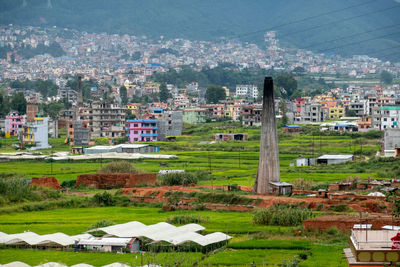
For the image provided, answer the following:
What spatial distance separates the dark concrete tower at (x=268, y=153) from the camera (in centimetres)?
3981

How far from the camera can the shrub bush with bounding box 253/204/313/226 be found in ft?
97.9

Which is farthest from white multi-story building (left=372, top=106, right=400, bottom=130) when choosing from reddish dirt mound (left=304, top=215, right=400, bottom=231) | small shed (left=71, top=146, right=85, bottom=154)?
reddish dirt mound (left=304, top=215, right=400, bottom=231)

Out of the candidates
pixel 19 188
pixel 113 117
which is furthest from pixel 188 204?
pixel 113 117

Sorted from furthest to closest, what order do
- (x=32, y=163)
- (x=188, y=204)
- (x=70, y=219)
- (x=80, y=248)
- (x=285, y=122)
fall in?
(x=285, y=122), (x=32, y=163), (x=188, y=204), (x=70, y=219), (x=80, y=248)

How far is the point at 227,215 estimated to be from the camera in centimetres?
3378

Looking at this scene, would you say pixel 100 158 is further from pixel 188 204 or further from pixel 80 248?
pixel 80 248

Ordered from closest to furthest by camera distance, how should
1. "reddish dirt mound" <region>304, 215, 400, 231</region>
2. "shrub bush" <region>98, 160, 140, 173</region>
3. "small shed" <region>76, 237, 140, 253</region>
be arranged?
1. "small shed" <region>76, 237, 140, 253</region>
2. "reddish dirt mound" <region>304, 215, 400, 231</region>
3. "shrub bush" <region>98, 160, 140, 173</region>

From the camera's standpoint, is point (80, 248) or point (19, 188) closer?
point (80, 248)

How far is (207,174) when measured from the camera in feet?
166

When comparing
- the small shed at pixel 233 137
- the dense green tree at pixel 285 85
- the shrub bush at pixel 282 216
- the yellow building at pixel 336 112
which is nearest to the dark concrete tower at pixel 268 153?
the shrub bush at pixel 282 216

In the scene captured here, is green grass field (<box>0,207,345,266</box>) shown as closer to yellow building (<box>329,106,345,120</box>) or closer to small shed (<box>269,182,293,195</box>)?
small shed (<box>269,182,293,195</box>)

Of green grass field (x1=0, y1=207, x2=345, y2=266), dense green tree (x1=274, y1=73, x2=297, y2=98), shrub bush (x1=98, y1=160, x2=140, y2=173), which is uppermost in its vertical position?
dense green tree (x1=274, y1=73, x2=297, y2=98)

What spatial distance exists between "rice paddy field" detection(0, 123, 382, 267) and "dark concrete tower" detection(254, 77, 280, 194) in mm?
4446

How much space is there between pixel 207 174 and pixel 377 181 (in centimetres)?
1362
